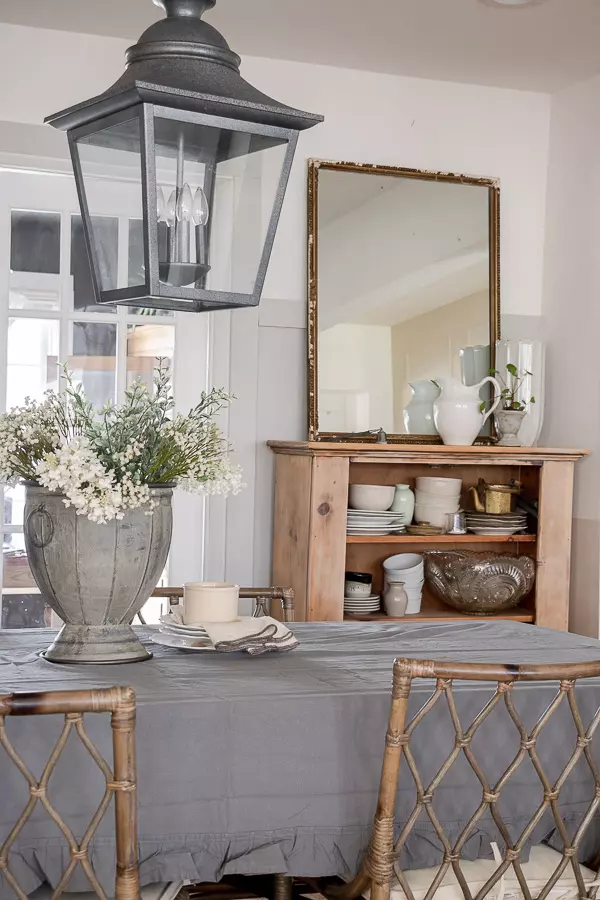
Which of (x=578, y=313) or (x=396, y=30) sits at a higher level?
(x=396, y=30)

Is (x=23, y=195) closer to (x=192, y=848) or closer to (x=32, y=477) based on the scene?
(x=32, y=477)

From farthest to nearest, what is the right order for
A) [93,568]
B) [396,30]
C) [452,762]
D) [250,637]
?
[396,30] < [250,637] < [93,568] < [452,762]

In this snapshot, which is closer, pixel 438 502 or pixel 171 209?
pixel 171 209

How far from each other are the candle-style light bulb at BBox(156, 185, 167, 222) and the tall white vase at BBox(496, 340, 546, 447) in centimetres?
259

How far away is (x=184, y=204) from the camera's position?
1663mm

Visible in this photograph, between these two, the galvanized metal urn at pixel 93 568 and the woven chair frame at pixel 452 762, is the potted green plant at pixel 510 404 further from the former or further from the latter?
the woven chair frame at pixel 452 762

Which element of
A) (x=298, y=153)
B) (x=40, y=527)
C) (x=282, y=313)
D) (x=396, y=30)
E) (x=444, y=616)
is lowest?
(x=444, y=616)

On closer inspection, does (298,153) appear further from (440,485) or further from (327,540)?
(327,540)

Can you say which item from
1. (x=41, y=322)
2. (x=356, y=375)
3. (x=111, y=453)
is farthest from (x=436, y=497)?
(x=111, y=453)

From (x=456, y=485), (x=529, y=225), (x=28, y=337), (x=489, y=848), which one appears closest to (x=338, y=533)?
(x=456, y=485)

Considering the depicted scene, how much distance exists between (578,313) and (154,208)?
2.73 m

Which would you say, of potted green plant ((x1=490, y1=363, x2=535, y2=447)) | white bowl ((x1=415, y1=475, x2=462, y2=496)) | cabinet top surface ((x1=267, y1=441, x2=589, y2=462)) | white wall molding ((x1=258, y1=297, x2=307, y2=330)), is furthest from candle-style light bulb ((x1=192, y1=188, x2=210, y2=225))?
potted green plant ((x1=490, y1=363, x2=535, y2=447))

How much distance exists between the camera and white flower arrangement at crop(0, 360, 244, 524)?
177cm

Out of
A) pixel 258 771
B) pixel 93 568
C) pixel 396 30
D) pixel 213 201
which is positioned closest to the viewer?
pixel 258 771
